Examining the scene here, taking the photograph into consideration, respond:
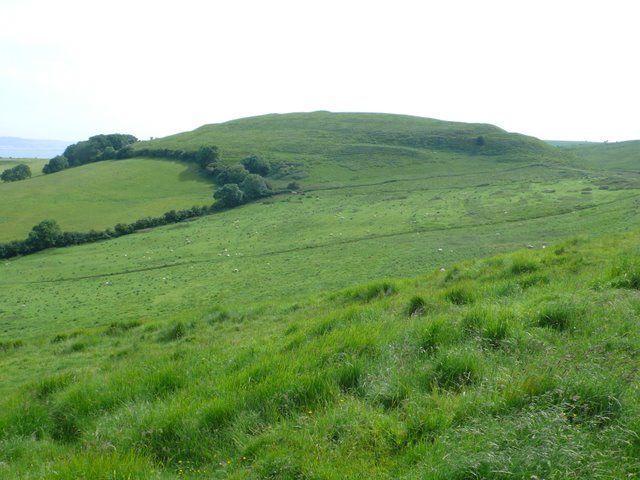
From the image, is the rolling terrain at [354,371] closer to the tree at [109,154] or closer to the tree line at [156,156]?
the tree line at [156,156]

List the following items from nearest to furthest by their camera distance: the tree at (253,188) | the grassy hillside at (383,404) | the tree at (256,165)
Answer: the grassy hillside at (383,404) → the tree at (253,188) → the tree at (256,165)

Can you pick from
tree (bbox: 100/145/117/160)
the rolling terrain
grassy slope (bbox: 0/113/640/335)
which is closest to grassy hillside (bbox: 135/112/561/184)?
tree (bbox: 100/145/117/160)

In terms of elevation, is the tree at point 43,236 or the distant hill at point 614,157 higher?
the distant hill at point 614,157

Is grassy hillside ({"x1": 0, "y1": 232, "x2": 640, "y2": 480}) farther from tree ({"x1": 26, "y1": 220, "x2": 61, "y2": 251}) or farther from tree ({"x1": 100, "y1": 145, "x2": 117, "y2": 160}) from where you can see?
tree ({"x1": 100, "y1": 145, "x2": 117, "y2": 160})

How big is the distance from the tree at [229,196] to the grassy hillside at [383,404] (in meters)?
70.9

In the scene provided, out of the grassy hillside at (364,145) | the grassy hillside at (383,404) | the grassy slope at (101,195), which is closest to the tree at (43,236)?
the grassy slope at (101,195)

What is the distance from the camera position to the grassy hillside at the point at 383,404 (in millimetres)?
4672

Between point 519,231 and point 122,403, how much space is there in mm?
41112

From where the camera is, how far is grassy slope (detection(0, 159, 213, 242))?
75438 millimetres

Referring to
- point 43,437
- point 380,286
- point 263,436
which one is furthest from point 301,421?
point 380,286

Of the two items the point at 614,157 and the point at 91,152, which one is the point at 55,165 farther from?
the point at 614,157

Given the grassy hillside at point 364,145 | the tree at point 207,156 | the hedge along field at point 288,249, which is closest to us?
the hedge along field at point 288,249

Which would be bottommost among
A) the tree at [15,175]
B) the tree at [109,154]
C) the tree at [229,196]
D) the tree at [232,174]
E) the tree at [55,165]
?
the tree at [229,196]

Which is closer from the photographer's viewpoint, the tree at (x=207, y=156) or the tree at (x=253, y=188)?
Result: the tree at (x=253, y=188)
